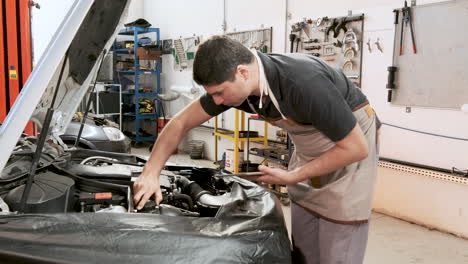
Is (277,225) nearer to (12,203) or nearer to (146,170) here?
(146,170)

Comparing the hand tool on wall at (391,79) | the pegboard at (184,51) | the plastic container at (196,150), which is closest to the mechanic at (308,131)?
the hand tool on wall at (391,79)

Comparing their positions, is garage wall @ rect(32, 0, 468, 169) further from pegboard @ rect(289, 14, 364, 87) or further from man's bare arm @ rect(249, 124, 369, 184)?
man's bare arm @ rect(249, 124, 369, 184)

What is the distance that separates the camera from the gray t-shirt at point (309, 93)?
1.41 m

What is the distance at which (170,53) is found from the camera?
25.4 ft

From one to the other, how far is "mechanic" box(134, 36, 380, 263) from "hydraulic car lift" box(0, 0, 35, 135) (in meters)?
1.91

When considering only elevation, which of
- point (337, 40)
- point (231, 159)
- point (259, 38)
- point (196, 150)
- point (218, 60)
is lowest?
point (196, 150)

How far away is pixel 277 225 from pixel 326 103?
17.1 inches

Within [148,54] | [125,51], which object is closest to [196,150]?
[148,54]

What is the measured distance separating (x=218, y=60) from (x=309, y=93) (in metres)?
0.31

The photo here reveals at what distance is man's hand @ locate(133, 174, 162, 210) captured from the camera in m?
1.63

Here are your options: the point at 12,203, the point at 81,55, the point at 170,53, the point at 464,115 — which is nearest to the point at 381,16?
the point at 464,115

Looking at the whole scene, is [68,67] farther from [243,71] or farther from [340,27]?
[340,27]

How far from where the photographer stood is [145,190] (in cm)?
166

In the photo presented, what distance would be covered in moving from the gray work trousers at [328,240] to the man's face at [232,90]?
673 millimetres
